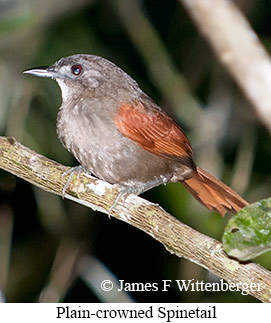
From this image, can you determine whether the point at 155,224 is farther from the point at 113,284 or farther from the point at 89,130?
the point at 113,284

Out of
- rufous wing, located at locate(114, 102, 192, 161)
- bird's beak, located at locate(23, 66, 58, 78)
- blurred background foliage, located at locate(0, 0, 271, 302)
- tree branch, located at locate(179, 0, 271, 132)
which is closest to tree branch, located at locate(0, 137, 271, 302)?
rufous wing, located at locate(114, 102, 192, 161)

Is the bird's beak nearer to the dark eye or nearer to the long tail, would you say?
the dark eye

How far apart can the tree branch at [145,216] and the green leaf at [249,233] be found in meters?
0.53

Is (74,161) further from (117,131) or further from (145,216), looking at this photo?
(145,216)

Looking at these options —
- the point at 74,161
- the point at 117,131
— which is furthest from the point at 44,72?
the point at 74,161

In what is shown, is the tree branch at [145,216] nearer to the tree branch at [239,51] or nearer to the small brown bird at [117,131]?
the small brown bird at [117,131]

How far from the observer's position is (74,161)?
5.39m

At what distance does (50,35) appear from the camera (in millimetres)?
5348

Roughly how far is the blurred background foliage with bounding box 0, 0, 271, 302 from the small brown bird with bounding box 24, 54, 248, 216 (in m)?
0.28

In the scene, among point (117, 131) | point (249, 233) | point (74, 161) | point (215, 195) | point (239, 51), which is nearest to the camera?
point (249, 233)

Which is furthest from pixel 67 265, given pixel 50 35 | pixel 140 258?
pixel 50 35

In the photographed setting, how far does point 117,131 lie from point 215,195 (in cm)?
84

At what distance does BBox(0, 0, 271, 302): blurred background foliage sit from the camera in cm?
469

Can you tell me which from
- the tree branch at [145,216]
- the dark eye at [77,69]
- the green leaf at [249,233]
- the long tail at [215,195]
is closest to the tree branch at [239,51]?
the green leaf at [249,233]
